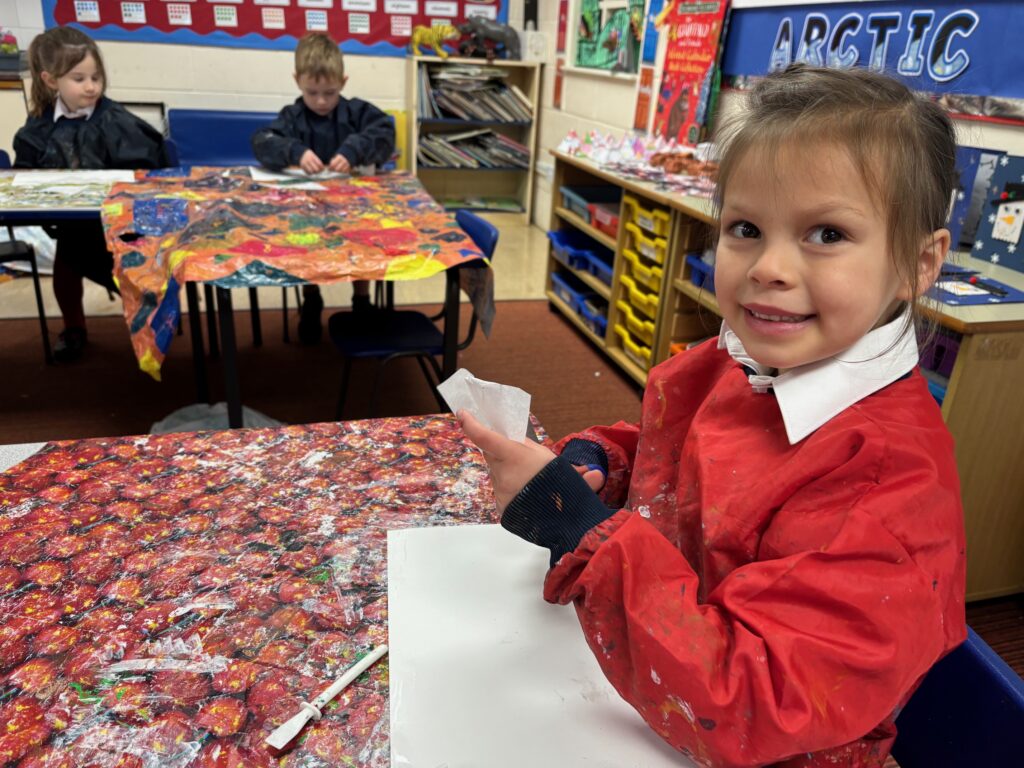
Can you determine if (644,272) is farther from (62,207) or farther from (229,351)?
(62,207)

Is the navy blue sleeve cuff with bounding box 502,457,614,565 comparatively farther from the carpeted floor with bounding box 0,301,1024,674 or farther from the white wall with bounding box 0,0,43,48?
the white wall with bounding box 0,0,43,48

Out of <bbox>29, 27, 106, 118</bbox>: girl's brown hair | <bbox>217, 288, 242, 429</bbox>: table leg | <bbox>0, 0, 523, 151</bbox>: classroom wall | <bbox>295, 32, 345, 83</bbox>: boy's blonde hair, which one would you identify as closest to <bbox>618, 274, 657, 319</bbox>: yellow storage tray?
<bbox>295, 32, 345, 83</bbox>: boy's blonde hair

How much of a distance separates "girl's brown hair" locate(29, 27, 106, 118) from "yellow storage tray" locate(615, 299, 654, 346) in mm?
2368

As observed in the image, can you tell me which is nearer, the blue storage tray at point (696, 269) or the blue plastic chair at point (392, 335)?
the blue plastic chair at point (392, 335)

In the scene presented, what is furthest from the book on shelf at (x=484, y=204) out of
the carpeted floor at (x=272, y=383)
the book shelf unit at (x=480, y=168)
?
the carpeted floor at (x=272, y=383)

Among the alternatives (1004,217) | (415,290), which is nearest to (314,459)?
(1004,217)

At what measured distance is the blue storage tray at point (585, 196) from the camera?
11.9ft

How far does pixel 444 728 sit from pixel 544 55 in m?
5.63

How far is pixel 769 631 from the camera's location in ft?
1.78

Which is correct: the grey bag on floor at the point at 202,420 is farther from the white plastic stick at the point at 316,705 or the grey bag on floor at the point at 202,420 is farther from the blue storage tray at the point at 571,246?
the white plastic stick at the point at 316,705

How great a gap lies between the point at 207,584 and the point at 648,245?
2.43 meters

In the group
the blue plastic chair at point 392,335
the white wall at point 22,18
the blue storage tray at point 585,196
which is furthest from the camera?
the white wall at point 22,18

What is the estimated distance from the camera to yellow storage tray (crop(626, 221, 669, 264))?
282 centimetres

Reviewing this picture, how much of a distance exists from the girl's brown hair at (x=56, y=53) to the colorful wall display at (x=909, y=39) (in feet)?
8.51
